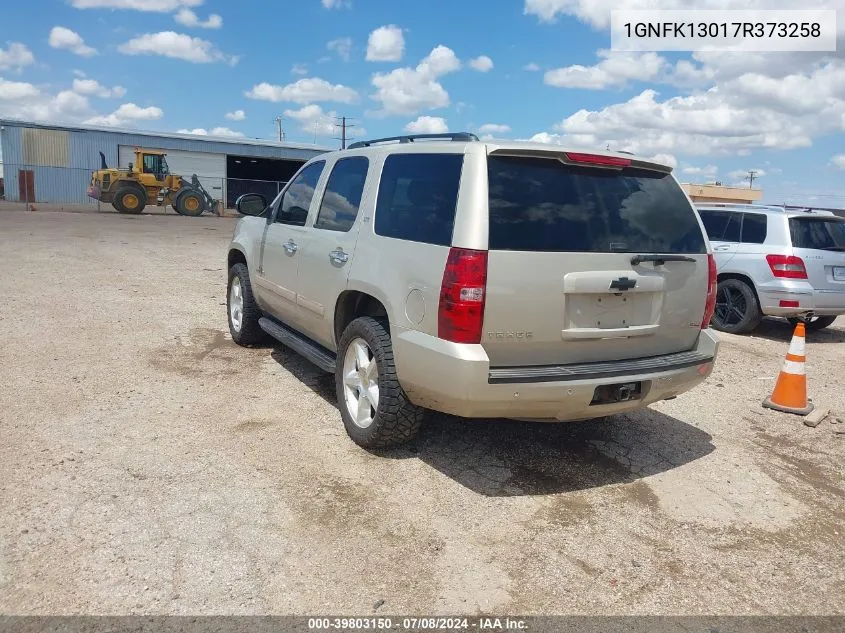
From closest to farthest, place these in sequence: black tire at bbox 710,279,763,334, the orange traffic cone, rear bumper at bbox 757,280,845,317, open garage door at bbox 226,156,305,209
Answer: the orange traffic cone, rear bumper at bbox 757,280,845,317, black tire at bbox 710,279,763,334, open garage door at bbox 226,156,305,209

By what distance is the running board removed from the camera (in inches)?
186

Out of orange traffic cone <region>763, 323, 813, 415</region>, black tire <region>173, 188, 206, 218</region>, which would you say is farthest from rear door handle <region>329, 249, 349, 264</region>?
black tire <region>173, 188, 206, 218</region>

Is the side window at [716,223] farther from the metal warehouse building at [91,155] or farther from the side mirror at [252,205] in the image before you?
the metal warehouse building at [91,155]

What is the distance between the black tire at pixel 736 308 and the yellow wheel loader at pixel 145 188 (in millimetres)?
25089

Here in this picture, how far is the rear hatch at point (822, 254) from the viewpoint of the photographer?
8.20 m

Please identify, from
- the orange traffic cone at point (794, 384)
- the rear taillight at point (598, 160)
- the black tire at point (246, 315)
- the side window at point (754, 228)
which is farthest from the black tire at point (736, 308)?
the black tire at point (246, 315)

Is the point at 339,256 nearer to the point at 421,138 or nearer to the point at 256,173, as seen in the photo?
the point at 421,138

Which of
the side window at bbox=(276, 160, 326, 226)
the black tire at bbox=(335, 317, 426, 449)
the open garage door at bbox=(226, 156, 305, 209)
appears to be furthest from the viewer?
the open garage door at bbox=(226, 156, 305, 209)

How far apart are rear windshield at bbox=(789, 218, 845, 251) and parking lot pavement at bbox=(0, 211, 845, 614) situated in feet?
9.49

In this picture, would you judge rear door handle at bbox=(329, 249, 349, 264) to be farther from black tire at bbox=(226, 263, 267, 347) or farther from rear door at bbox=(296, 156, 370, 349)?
black tire at bbox=(226, 263, 267, 347)

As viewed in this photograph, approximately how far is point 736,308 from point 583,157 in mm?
6201

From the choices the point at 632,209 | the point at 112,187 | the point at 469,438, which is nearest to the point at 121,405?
the point at 469,438

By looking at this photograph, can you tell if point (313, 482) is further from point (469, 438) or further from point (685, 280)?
point (685, 280)

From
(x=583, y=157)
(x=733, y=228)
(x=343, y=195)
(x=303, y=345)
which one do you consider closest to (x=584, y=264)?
(x=583, y=157)
